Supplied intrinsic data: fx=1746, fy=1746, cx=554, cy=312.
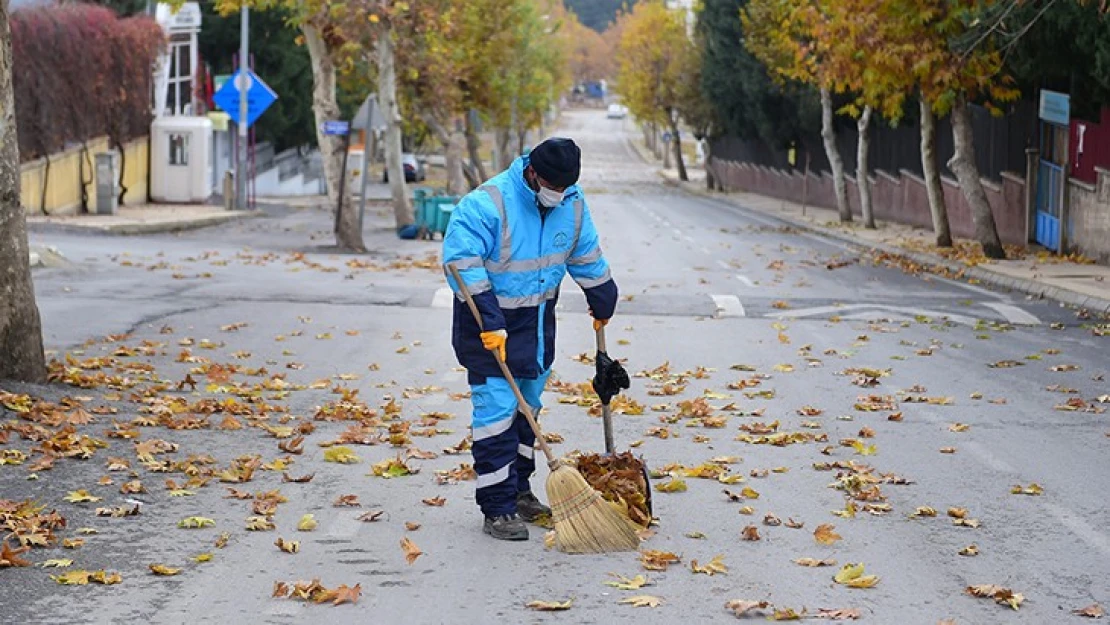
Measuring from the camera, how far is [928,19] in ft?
89.2

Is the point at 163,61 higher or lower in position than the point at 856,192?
higher

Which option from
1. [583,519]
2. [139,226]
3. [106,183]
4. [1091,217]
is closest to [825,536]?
[583,519]

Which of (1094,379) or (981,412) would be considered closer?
(981,412)

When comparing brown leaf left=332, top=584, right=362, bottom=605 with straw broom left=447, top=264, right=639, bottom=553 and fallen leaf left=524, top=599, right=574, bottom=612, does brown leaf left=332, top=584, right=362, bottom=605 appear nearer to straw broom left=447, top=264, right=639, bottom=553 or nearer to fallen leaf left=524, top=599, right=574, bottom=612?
fallen leaf left=524, top=599, right=574, bottom=612

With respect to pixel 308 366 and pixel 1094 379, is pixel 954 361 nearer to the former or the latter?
pixel 1094 379

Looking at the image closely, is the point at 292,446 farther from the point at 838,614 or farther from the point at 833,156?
the point at 833,156

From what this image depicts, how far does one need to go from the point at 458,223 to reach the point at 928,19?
68.1 feet

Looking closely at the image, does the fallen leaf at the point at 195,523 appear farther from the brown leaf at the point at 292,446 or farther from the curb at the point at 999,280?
the curb at the point at 999,280

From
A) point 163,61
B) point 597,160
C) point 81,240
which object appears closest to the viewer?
point 81,240

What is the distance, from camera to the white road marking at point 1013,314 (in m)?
18.4

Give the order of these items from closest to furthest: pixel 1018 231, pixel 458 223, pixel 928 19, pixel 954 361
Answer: pixel 458 223, pixel 954 361, pixel 928 19, pixel 1018 231

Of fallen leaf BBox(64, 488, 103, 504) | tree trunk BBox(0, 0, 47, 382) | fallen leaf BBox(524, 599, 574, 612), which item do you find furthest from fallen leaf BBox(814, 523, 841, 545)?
tree trunk BBox(0, 0, 47, 382)

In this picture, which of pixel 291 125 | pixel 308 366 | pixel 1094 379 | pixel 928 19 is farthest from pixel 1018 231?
pixel 291 125

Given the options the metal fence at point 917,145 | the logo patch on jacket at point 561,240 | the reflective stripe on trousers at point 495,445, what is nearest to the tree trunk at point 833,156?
the metal fence at point 917,145
